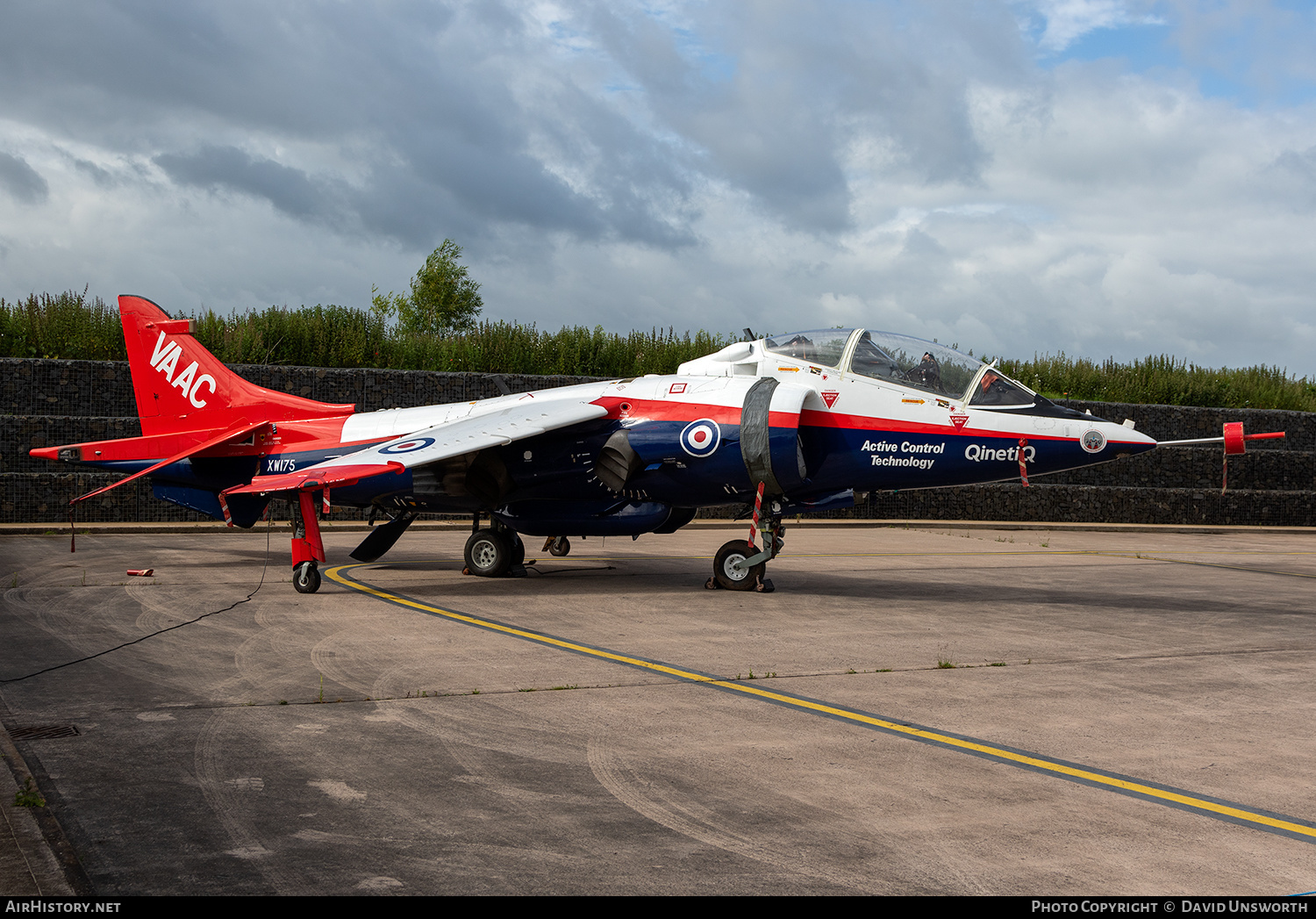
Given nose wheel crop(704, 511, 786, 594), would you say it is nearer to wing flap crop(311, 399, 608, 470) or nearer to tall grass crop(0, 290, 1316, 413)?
wing flap crop(311, 399, 608, 470)

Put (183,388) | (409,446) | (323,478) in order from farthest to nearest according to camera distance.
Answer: (183,388), (409,446), (323,478)

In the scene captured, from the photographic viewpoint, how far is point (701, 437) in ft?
43.3

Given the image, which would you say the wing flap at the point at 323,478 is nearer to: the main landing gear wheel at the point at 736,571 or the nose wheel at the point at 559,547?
the main landing gear wheel at the point at 736,571

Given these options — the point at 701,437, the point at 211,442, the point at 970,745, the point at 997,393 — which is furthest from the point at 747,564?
the point at 211,442

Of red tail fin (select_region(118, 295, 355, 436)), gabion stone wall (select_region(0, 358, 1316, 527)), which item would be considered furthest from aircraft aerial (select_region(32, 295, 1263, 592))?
gabion stone wall (select_region(0, 358, 1316, 527))

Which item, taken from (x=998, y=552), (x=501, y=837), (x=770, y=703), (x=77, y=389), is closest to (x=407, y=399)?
(x=77, y=389)

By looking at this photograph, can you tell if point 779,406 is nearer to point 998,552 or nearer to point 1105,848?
point 1105,848

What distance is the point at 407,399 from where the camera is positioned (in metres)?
25.7

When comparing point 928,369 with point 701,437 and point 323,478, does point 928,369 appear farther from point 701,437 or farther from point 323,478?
point 323,478

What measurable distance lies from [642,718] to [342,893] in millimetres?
3185

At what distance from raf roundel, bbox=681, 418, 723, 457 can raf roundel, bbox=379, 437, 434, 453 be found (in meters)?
3.28

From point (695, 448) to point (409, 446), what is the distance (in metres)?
3.67

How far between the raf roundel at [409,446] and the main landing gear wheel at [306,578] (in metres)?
1.71

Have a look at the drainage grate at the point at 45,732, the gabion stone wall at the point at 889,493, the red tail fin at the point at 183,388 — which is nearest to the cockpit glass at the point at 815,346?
the red tail fin at the point at 183,388
